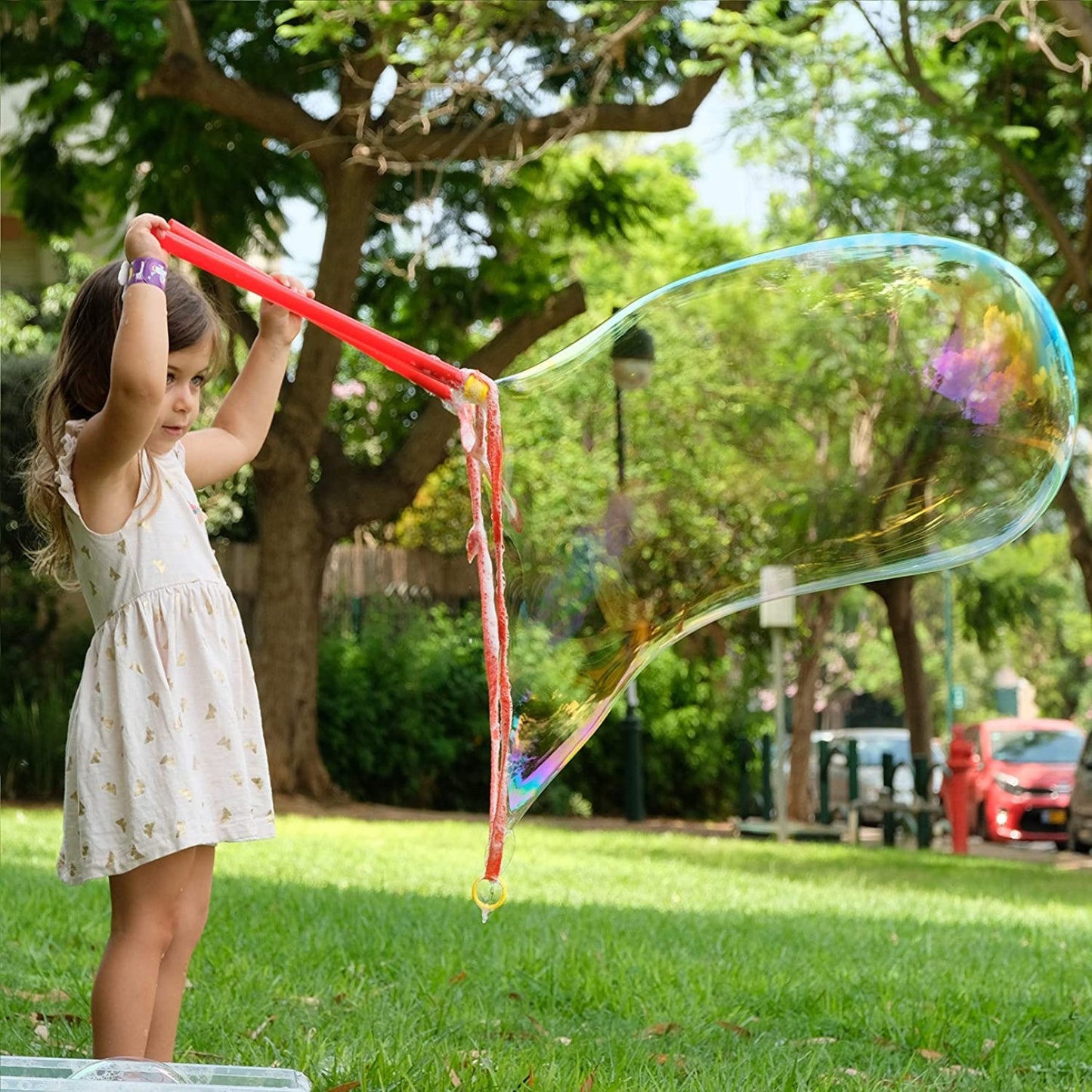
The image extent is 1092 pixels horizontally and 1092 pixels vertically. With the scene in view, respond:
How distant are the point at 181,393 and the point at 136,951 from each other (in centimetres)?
96

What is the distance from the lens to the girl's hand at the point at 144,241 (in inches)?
105

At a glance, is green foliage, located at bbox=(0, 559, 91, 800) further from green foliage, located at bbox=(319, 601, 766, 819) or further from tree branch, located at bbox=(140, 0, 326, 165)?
tree branch, located at bbox=(140, 0, 326, 165)

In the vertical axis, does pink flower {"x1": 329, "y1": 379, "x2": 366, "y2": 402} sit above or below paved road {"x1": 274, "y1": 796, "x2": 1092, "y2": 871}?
above

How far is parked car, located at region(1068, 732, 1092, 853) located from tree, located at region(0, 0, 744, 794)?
23.0 ft

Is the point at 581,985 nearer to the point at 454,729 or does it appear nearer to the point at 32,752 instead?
the point at 32,752

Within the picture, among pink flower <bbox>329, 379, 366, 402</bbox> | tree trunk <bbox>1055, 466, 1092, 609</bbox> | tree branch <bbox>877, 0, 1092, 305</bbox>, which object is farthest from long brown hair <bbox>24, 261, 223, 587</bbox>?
pink flower <bbox>329, 379, 366, 402</bbox>

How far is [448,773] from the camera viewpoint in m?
16.5

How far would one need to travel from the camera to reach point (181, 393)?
2.82 meters

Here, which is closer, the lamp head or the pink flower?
the lamp head

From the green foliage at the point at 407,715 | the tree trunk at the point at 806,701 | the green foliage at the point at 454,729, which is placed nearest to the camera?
the green foliage at the point at 407,715

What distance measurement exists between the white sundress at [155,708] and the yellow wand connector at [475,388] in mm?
579

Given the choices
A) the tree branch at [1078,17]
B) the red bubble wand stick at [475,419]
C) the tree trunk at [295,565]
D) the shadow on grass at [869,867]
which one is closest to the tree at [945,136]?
the tree branch at [1078,17]

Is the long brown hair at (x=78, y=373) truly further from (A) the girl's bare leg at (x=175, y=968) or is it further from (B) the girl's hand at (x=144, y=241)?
(A) the girl's bare leg at (x=175, y=968)

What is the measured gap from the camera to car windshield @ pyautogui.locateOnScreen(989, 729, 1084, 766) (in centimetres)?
1956
